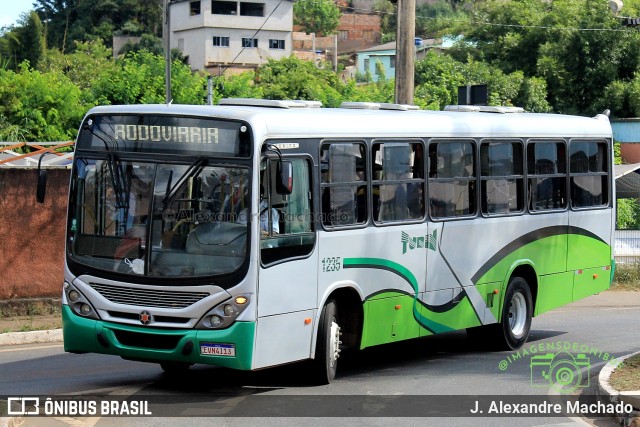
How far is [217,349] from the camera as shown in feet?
33.3

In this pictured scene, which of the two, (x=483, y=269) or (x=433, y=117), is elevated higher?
(x=433, y=117)

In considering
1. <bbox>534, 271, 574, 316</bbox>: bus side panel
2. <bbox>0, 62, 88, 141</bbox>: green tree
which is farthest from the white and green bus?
<bbox>0, 62, 88, 141</bbox>: green tree

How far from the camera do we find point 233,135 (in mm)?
10445

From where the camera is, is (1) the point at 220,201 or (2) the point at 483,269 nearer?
(1) the point at 220,201

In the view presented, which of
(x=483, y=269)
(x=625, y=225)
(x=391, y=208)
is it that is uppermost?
(x=391, y=208)

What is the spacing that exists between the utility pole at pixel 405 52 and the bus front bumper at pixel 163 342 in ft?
28.7

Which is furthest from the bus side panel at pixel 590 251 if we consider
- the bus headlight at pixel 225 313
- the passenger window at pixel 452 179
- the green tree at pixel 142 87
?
the green tree at pixel 142 87

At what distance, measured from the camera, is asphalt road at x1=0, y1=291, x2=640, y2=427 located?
9.88 m

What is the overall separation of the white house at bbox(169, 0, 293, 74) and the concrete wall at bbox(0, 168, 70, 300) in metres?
66.1

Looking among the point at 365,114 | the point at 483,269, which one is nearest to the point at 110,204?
the point at 365,114

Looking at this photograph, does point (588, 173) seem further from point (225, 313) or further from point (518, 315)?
point (225, 313)

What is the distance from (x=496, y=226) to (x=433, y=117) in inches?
75.5

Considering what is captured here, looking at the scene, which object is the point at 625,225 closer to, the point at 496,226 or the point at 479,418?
the point at 496,226

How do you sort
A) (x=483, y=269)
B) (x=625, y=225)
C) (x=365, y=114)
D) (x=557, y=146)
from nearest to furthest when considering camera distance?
(x=365, y=114)
(x=483, y=269)
(x=557, y=146)
(x=625, y=225)
